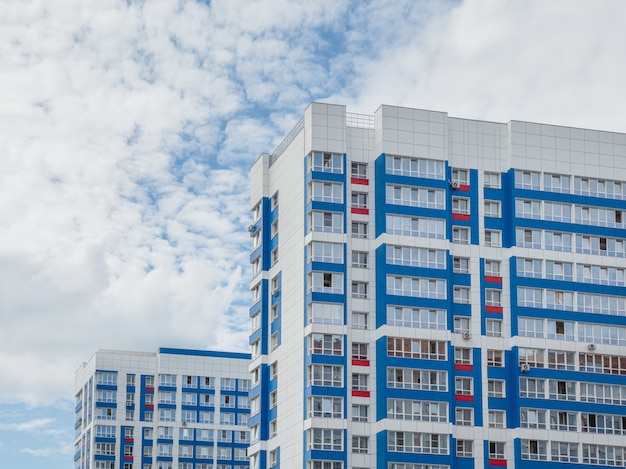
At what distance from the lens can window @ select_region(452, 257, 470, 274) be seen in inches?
4210

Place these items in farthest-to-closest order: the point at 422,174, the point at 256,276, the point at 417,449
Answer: the point at 256,276
the point at 422,174
the point at 417,449

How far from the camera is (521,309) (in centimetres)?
10688

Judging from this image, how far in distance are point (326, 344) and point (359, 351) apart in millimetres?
2967

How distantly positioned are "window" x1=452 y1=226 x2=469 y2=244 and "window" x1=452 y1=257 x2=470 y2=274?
1.60 metres

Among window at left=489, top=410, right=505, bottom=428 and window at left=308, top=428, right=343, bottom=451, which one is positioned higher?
window at left=489, top=410, right=505, bottom=428

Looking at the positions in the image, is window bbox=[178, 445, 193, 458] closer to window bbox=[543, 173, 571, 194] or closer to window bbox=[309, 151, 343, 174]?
window bbox=[309, 151, 343, 174]

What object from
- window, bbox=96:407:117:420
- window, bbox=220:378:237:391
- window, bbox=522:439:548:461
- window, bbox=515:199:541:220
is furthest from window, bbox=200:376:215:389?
window, bbox=522:439:548:461

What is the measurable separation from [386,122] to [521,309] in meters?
20.7

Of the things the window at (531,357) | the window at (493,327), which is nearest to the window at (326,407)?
the window at (493,327)

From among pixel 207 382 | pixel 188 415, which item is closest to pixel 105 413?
pixel 188 415

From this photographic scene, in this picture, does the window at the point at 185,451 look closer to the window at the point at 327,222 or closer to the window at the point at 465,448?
the window at the point at 327,222

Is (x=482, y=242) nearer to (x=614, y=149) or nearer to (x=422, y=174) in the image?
(x=422, y=174)

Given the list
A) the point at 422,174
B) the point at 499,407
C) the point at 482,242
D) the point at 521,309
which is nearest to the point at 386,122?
the point at 422,174

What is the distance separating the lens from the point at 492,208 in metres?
110
